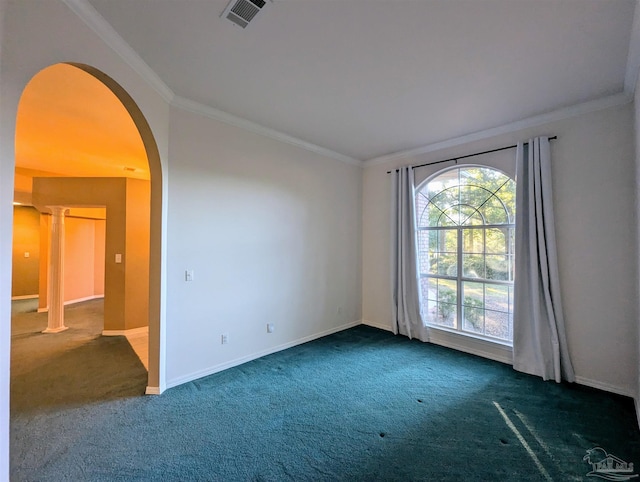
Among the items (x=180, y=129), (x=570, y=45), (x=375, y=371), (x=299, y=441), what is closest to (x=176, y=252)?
(x=180, y=129)

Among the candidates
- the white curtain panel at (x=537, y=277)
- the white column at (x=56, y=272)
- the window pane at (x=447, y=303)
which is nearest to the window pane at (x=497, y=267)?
the white curtain panel at (x=537, y=277)

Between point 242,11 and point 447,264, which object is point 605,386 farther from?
point 242,11

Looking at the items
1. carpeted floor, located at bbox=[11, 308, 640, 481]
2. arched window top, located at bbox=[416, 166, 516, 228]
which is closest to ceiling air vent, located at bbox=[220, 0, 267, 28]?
carpeted floor, located at bbox=[11, 308, 640, 481]

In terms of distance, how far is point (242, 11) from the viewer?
1697 millimetres

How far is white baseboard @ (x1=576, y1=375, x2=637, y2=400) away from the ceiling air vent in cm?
430

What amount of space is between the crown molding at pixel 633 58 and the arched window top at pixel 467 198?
119cm

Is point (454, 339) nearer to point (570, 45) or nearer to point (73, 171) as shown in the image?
point (570, 45)

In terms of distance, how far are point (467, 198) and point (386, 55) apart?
2404 millimetres

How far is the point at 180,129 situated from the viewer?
2.78 metres

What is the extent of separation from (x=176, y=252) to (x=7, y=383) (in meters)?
1.56

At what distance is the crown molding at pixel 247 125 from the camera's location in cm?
279

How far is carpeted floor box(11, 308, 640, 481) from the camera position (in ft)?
5.73

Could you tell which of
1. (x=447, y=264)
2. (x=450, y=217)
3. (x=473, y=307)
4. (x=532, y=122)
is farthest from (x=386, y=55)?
→ (x=473, y=307)

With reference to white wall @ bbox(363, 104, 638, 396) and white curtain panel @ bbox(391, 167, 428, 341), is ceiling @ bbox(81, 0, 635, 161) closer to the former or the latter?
white wall @ bbox(363, 104, 638, 396)
